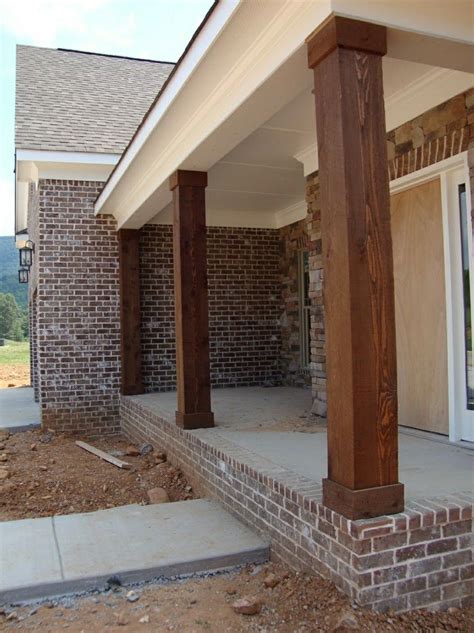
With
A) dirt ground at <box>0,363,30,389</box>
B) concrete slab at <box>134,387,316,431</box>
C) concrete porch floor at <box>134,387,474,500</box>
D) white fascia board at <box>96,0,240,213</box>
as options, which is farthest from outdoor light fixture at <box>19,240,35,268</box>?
dirt ground at <box>0,363,30,389</box>

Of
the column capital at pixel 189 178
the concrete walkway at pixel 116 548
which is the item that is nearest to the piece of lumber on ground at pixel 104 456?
the concrete walkway at pixel 116 548

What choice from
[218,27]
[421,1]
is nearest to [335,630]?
[421,1]

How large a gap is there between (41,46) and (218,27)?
1001 cm

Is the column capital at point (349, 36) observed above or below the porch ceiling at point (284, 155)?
below

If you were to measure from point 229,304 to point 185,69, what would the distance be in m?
5.59

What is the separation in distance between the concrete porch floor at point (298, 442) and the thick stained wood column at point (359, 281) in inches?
19.3

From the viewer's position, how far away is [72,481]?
237 inches

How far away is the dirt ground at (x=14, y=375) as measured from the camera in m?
19.6

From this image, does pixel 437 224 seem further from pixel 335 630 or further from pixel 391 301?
pixel 335 630

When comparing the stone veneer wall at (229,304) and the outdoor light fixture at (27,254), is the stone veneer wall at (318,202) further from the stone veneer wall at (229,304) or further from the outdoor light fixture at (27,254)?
the outdoor light fixture at (27,254)

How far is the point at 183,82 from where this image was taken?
4.54m

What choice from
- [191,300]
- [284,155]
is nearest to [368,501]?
[191,300]

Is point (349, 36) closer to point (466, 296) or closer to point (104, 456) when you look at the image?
point (466, 296)

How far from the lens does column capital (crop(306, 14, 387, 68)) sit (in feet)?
9.57
